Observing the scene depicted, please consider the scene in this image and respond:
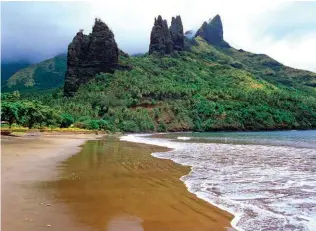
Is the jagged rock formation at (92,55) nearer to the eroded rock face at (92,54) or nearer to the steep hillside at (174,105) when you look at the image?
the eroded rock face at (92,54)

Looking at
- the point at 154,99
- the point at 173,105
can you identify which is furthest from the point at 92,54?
the point at 173,105

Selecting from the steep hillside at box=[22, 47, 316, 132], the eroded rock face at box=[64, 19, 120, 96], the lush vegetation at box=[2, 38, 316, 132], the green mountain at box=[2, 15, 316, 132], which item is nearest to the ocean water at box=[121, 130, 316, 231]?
the green mountain at box=[2, 15, 316, 132]

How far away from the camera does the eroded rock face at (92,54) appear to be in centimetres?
16350

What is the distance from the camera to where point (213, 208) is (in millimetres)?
11195

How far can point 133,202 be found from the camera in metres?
11.7

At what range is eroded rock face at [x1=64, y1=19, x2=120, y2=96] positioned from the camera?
164 m

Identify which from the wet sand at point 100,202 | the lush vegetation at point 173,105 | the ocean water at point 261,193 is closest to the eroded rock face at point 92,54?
the lush vegetation at point 173,105

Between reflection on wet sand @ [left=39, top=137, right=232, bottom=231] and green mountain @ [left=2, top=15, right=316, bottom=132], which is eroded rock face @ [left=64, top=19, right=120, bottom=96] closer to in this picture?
green mountain @ [left=2, top=15, right=316, bottom=132]

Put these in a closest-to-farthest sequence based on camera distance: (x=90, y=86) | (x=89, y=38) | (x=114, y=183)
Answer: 1. (x=114, y=183)
2. (x=90, y=86)
3. (x=89, y=38)

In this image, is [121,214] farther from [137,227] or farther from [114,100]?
[114,100]

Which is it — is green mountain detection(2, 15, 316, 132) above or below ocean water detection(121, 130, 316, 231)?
above

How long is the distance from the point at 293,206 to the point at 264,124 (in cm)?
12929

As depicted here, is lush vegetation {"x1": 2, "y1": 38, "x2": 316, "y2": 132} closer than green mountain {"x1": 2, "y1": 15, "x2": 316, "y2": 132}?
Yes

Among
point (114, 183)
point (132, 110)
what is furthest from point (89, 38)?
point (114, 183)
